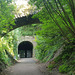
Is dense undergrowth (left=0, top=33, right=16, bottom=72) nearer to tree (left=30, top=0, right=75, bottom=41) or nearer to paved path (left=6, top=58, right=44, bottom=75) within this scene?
paved path (left=6, top=58, right=44, bottom=75)

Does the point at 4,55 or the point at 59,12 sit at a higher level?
the point at 59,12

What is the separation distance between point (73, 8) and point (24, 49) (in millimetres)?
34448

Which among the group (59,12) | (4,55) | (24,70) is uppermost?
(59,12)

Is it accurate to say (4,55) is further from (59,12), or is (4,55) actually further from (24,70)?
(59,12)

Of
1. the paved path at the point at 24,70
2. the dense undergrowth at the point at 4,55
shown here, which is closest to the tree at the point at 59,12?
the paved path at the point at 24,70

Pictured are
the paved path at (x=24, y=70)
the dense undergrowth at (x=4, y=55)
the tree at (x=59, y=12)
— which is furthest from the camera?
the dense undergrowth at (x=4, y=55)

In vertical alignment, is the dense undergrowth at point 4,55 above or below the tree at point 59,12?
below

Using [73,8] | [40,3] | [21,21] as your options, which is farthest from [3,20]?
[21,21]

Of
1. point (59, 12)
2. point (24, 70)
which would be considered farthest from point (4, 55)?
point (59, 12)

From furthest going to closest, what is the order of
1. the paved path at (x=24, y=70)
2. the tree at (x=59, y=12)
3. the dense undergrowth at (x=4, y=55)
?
the dense undergrowth at (x=4, y=55) → the paved path at (x=24, y=70) → the tree at (x=59, y=12)

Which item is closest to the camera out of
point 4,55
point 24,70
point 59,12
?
point 59,12

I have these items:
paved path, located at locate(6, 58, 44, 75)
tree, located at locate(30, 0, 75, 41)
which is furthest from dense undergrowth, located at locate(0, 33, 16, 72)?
tree, located at locate(30, 0, 75, 41)

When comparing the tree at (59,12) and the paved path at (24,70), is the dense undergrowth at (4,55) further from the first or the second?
the tree at (59,12)

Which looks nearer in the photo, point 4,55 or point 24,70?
point 24,70
